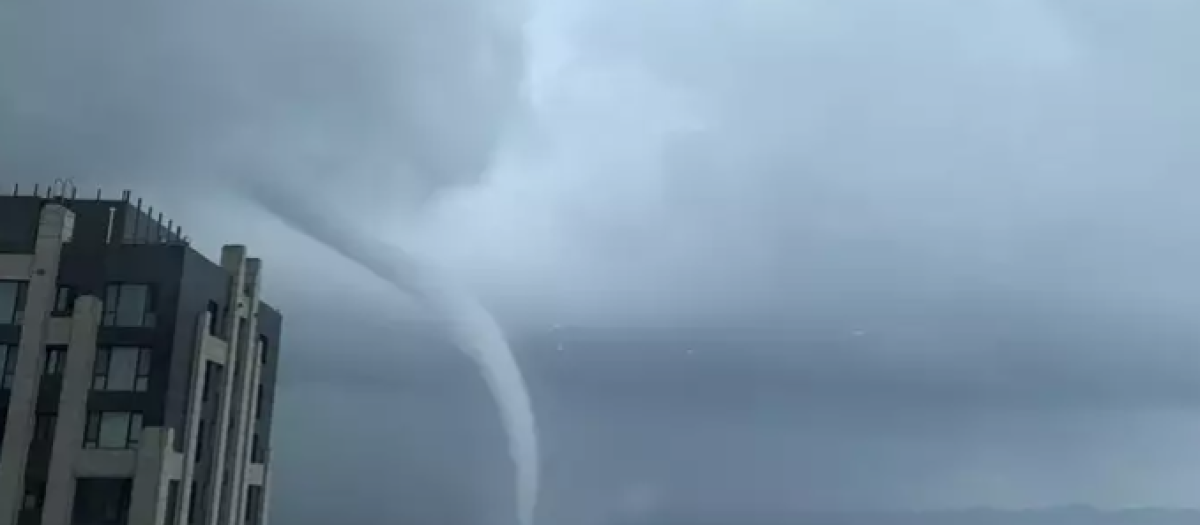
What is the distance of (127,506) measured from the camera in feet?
131

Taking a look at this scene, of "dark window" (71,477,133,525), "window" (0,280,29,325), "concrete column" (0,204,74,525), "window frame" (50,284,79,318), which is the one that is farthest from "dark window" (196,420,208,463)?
"window" (0,280,29,325)

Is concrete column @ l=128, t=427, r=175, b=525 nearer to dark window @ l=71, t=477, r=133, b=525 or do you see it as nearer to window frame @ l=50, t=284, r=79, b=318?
dark window @ l=71, t=477, r=133, b=525

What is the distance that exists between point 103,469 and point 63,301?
6.74 m

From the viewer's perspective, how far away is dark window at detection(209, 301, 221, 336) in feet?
150

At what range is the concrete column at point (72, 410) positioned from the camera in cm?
3925

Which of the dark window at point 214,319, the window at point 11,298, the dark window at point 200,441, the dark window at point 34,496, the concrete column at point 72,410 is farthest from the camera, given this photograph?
the dark window at point 214,319

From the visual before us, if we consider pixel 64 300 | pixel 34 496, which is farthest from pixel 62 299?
pixel 34 496

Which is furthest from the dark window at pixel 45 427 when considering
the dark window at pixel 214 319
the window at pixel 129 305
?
the dark window at pixel 214 319

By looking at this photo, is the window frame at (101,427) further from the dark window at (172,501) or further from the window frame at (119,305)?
the window frame at (119,305)

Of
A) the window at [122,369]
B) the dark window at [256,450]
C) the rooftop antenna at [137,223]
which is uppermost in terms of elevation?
the rooftop antenna at [137,223]

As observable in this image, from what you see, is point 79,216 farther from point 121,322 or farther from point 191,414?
point 191,414

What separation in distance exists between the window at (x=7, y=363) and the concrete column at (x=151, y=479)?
547cm

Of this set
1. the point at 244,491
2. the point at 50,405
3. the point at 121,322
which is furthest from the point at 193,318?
the point at 244,491

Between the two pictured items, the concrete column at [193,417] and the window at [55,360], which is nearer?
the window at [55,360]
